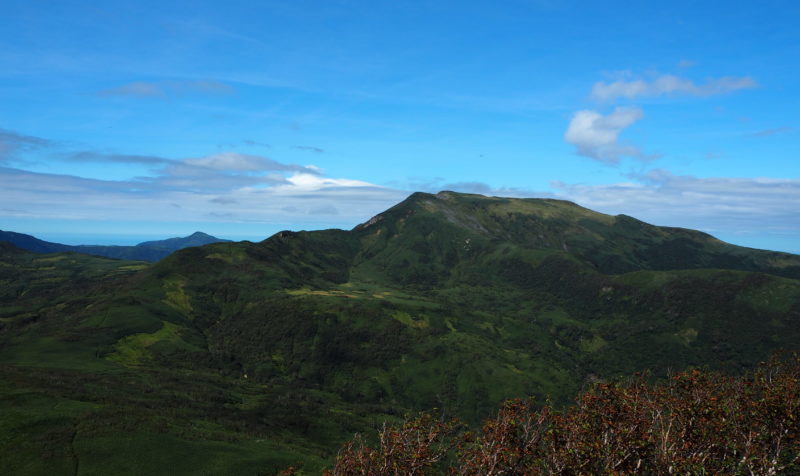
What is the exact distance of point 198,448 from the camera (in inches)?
3430

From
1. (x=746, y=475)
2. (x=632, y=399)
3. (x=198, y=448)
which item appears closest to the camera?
(x=746, y=475)

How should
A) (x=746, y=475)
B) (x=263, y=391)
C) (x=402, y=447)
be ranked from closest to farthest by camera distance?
(x=402, y=447) → (x=746, y=475) → (x=263, y=391)

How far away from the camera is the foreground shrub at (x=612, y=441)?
3303cm

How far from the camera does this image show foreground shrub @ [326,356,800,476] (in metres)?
33.0

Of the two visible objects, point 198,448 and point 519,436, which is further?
point 198,448

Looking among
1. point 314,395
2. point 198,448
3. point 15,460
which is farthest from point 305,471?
point 314,395

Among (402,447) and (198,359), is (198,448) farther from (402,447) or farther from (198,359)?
(198,359)

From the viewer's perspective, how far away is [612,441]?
3588 centimetres

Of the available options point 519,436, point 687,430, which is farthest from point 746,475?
point 519,436

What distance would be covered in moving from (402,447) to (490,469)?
7798 millimetres

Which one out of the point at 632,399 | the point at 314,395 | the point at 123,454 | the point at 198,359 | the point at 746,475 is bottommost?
the point at 314,395

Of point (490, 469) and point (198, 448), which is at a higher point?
point (490, 469)

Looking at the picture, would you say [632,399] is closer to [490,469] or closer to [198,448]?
[490,469]

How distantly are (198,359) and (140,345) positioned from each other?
82.6 feet
